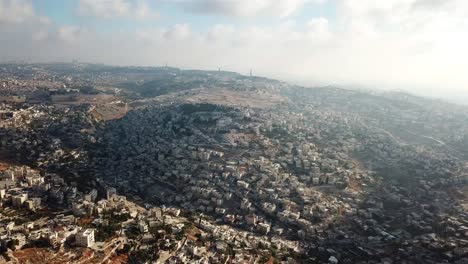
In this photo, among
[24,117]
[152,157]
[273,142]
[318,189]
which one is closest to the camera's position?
[318,189]

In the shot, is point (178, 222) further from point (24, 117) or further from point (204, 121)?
point (24, 117)

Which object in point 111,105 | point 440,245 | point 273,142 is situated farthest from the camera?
point 111,105

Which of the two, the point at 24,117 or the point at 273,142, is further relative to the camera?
the point at 24,117

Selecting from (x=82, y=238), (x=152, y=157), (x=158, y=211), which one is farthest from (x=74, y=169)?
(x=82, y=238)

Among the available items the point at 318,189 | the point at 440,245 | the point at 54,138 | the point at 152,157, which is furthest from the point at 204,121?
the point at 440,245

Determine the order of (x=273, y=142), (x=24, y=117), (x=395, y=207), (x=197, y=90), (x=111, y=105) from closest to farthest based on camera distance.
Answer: (x=395, y=207) < (x=273, y=142) < (x=24, y=117) < (x=111, y=105) < (x=197, y=90)

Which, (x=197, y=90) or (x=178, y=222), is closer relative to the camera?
(x=178, y=222)

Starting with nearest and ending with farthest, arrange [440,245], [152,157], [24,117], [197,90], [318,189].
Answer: [440,245]
[318,189]
[152,157]
[24,117]
[197,90]

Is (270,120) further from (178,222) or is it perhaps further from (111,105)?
(178,222)
